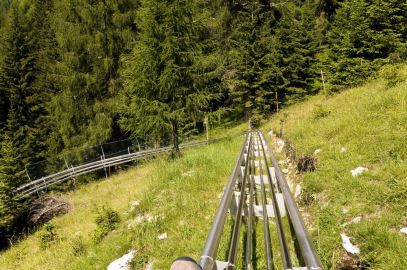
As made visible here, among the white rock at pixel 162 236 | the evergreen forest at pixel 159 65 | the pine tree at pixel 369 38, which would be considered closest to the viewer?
the white rock at pixel 162 236

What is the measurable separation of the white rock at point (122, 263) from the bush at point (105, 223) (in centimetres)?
281

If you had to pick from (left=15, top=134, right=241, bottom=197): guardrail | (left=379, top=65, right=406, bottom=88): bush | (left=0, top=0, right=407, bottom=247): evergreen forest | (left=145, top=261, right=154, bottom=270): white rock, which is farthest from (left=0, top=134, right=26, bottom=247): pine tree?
(left=379, top=65, right=406, bottom=88): bush

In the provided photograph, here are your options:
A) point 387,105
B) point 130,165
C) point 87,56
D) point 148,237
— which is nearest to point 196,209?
point 148,237

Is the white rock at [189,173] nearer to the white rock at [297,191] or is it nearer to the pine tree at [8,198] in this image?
the white rock at [297,191]

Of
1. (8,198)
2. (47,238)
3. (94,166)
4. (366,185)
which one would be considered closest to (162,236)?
(366,185)

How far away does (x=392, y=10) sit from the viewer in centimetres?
1744

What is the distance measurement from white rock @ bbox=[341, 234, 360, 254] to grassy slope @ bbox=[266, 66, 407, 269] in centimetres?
6

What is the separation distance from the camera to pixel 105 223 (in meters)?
8.64

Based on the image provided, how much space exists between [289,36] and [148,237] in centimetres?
2764

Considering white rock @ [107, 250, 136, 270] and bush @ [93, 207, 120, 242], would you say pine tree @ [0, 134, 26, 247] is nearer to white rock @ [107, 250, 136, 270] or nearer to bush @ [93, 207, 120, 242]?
bush @ [93, 207, 120, 242]

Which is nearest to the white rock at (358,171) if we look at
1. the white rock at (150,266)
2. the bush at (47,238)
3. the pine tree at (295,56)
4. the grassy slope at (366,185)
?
the grassy slope at (366,185)

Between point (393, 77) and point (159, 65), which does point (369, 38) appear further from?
point (159, 65)

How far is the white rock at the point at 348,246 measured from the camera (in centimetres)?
368

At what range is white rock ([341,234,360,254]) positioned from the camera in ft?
12.1
